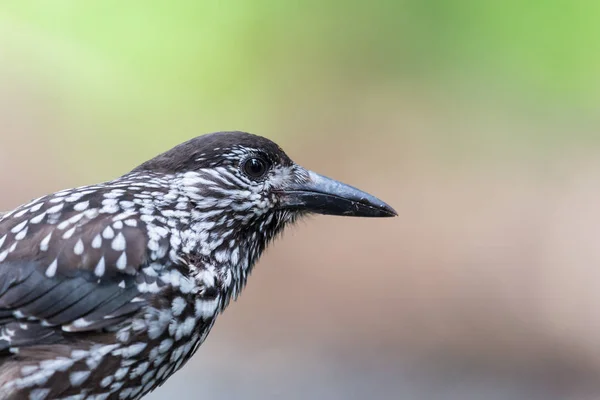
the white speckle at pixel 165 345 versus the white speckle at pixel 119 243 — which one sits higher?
the white speckle at pixel 119 243

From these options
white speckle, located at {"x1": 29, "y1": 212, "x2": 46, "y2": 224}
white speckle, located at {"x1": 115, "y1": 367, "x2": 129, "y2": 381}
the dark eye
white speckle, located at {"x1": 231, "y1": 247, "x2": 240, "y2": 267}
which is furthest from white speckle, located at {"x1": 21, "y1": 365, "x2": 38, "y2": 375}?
the dark eye

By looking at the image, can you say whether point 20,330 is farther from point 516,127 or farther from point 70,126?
point 516,127

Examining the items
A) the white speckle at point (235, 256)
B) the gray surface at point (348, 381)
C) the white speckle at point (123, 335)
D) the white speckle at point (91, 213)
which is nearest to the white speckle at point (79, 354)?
the white speckle at point (123, 335)

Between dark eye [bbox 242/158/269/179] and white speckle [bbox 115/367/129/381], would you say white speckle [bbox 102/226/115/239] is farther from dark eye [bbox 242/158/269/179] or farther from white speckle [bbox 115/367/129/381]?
dark eye [bbox 242/158/269/179]

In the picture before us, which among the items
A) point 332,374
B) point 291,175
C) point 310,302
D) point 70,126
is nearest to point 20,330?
point 291,175

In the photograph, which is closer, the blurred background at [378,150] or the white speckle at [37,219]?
the white speckle at [37,219]

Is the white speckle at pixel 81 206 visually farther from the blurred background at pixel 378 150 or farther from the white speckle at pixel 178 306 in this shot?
the blurred background at pixel 378 150

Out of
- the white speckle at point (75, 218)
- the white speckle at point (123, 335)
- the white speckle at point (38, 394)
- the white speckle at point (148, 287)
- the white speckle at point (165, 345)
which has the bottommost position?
the white speckle at point (38, 394)
